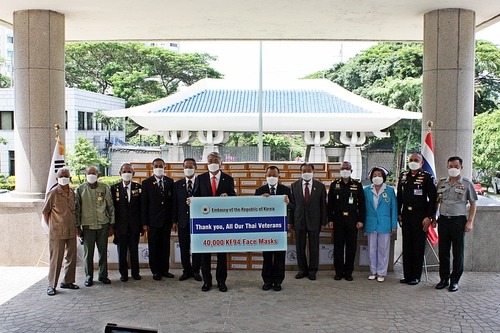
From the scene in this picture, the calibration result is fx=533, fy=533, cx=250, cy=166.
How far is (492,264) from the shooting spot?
824cm

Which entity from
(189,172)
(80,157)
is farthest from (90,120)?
(189,172)

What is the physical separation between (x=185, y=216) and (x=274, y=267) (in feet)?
4.62

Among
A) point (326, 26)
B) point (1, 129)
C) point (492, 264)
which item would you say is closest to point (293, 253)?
point (492, 264)

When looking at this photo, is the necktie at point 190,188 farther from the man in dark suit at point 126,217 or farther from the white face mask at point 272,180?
the white face mask at point 272,180

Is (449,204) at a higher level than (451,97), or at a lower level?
lower

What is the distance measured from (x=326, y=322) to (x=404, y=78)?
24.5m

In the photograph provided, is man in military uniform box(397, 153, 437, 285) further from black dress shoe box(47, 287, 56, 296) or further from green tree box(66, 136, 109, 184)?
green tree box(66, 136, 109, 184)

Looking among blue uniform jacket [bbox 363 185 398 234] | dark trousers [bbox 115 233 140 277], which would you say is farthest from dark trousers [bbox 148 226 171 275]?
blue uniform jacket [bbox 363 185 398 234]

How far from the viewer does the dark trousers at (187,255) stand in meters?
7.48

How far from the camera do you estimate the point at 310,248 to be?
7.69 meters

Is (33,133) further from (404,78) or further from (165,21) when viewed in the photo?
(404,78)

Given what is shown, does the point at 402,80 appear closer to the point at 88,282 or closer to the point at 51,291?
the point at 88,282

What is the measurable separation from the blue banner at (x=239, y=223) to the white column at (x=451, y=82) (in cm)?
304

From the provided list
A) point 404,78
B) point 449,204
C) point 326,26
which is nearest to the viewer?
point 449,204
